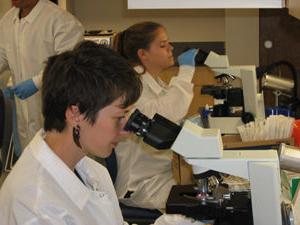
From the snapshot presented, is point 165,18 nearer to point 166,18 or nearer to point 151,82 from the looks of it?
point 166,18

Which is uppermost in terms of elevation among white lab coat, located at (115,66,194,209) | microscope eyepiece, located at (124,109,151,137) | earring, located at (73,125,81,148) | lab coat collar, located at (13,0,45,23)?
lab coat collar, located at (13,0,45,23)

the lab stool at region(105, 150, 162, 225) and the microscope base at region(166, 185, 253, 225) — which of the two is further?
the lab stool at region(105, 150, 162, 225)

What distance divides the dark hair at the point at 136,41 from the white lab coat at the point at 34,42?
0.73m

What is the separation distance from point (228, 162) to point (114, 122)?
273 mm

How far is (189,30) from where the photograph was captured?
445 cm

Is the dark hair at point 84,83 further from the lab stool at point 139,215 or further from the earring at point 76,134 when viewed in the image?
the lab stool at point 139,215

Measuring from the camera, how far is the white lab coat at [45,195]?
1.02 m

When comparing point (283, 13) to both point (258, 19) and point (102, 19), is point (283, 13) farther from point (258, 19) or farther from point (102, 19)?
point (102, 19)

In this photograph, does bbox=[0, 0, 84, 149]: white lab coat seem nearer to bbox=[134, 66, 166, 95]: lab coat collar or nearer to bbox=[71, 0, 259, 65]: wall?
bbox=[134, 66, 166, 95]: lab coat collar

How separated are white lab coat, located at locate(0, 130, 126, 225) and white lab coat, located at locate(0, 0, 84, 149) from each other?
178 centimetres

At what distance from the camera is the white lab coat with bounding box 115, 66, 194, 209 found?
198 cm

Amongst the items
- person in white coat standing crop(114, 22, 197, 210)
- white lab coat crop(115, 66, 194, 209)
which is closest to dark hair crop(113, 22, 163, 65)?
person in white coat standing crop(114, 22, 197, 210)

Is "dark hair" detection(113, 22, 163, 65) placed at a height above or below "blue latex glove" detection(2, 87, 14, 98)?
above

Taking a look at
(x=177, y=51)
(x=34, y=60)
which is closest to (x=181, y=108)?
(x=34, y=60)
